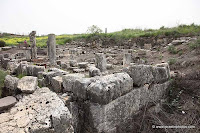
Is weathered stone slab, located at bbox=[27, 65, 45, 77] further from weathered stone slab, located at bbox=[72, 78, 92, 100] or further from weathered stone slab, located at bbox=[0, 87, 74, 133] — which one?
weathered stone slab, located at bbox=[0, 87, 74, 133]

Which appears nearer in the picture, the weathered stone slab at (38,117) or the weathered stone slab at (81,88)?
the weathered stone slab at (38,117)

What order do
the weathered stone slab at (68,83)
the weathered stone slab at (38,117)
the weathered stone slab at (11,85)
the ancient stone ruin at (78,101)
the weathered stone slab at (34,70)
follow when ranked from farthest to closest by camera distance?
1. the weathered stone slab at (34,70)
2. the weathered stone slab at (68,83)
3. the weathered stone slab at (11,85)
4. the ancient stone ruin at (78,101)
5. the weathered stone slab at (38,117)

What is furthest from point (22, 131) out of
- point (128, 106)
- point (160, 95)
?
point (160, 95)

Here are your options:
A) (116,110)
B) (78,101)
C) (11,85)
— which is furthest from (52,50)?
(116,110)

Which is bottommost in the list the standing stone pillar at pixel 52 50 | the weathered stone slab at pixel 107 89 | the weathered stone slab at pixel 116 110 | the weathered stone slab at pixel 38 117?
the weathered stone slab at pixel 116 110

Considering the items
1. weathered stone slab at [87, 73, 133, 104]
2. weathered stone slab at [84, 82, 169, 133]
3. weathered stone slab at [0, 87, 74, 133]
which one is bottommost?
weathered stone slab at [84, 82, 169, 133]

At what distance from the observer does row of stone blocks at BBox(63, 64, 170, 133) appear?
8.05ft

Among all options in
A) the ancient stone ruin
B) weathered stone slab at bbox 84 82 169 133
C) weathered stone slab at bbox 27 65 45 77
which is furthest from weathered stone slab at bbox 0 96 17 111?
weathered stone slab at bbox 27 65 45 77

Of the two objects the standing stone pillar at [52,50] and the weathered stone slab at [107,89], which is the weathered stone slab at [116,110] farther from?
the standing stone pillar at [52,50]

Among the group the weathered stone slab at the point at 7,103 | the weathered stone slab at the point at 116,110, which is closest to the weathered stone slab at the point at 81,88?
the weathered stone slab at the point at 116,110

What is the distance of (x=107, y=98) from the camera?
2.45 metres

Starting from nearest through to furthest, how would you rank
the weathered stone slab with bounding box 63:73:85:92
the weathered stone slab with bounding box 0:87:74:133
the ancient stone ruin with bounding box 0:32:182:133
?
1. the weathered stone slab with bounding box 0:87:74:133
2. the ancient stone ruin with bounding box 0:32:182:133
3. the weathered stone slab with bounding box 63:73:85:92

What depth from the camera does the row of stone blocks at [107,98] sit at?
8.05 feet

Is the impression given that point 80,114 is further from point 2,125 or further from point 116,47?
point 116,47
